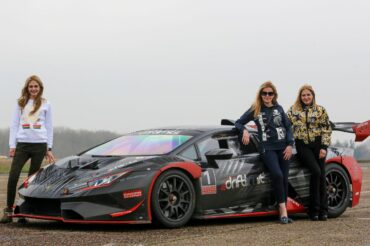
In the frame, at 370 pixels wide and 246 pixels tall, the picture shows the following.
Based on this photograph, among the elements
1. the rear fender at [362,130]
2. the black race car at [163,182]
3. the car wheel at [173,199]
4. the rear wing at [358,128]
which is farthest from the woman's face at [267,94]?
the rear fender at [362,130]

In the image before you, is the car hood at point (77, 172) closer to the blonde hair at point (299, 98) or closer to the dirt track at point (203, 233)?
the dirt track at point (203, 233)

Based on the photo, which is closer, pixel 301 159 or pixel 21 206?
pixel 21 206

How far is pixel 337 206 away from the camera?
32.5 feet

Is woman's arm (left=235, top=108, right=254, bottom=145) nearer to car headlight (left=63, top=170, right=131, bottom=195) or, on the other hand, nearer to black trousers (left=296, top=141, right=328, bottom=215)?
black trousers (left=296, top=141, right=328, bottom=215)

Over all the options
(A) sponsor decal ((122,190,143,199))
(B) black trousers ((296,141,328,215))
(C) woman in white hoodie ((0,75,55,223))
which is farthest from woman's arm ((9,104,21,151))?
(B) black trousers ((296,141,328,215))

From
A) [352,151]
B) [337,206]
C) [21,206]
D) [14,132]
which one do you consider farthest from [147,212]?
[352,151]

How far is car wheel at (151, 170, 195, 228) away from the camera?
799cm

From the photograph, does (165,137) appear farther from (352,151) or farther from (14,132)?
(352,151)

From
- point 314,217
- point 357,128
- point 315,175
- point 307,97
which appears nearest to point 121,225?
point 314,217

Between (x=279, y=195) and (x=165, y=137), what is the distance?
154 centimetres

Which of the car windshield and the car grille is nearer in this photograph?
the car grille

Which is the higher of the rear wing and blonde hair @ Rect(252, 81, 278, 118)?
blonde hair @ Rect(252, 81, 278, 118)

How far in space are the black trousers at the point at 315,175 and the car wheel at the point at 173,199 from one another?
1.91 metres

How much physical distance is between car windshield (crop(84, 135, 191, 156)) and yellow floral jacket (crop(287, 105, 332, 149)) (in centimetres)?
159
